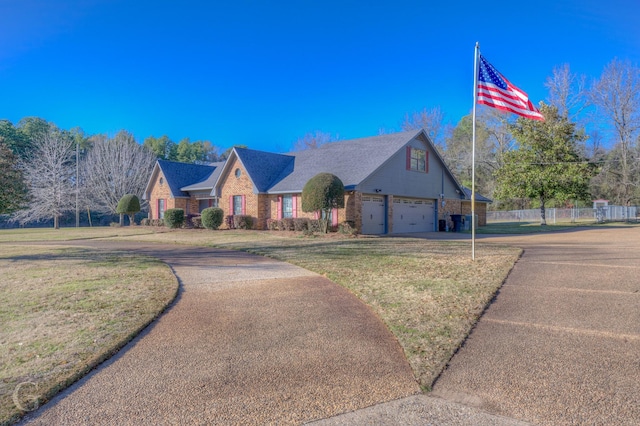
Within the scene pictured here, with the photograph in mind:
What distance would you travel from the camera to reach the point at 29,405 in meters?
2.95

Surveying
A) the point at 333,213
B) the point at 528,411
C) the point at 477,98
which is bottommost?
the point at 528,411

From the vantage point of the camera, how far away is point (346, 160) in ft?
70.9

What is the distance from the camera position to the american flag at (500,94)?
9.84 meters

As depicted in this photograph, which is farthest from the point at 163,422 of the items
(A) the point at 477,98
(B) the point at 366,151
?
(B) the point at 366,151

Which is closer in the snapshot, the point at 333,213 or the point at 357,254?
the point at 357,254

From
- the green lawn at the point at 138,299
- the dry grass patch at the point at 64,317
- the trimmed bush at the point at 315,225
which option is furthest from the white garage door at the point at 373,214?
the dry grass patch at the point at 64,317

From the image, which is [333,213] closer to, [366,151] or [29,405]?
[366,151]

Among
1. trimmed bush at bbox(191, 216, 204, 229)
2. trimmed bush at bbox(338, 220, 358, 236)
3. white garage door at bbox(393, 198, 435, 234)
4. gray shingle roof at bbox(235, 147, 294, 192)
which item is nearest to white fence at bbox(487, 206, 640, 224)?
white garage door at bbox(393, 198, 435, 234)

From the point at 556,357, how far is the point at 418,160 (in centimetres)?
1954

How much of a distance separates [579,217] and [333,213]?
38.0m

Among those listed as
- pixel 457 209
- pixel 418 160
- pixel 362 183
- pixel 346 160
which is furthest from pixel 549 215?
pixel 362 183

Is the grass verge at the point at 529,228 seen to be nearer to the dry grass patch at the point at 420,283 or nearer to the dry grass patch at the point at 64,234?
the dry grass patch at the point at 420,283

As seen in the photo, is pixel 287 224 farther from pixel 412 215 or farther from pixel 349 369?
pixel 349 369

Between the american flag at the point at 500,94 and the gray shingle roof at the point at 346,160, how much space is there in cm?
899
